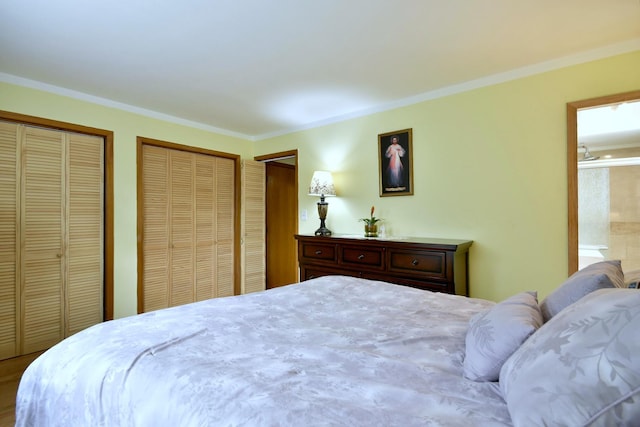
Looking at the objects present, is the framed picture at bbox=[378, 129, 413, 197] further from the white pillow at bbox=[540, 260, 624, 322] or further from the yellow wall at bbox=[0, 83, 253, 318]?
the yellow wall at bbox=[0, 83, 253, 318]

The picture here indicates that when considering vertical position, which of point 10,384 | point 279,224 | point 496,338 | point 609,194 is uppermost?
point 609,194

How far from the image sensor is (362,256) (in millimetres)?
3021

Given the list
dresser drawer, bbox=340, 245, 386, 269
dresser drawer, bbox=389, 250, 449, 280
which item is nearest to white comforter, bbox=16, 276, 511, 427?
dresser drawer, bbox=389, 250, 449, 280

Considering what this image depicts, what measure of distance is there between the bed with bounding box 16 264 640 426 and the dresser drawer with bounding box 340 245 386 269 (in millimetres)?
1382

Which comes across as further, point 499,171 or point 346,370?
point 499,171

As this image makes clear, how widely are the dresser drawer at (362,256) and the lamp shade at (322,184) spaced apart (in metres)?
0.78

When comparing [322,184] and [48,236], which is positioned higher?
[322,184]

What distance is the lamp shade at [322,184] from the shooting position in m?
3.63

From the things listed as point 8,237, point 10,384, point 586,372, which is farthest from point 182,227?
point 586,372

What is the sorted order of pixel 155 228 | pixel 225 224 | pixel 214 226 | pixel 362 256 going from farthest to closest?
pixel 225 224
pixel 214 226
pixel 155 228
pixel 362 256

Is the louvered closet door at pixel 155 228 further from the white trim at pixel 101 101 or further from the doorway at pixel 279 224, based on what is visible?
the doorway at pixel 279 224

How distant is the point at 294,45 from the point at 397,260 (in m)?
1.91

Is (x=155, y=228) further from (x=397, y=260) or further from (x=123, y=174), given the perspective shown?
(x=397, y=260)

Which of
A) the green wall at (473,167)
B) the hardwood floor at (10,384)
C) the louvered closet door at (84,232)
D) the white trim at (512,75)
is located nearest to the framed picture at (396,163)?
the green wall at (473,167)
